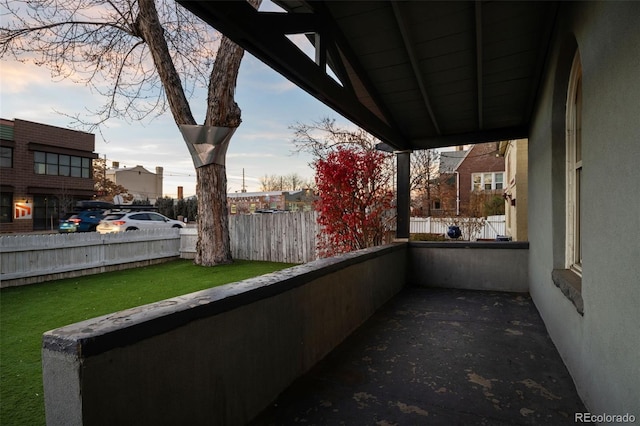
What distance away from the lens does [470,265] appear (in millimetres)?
5941

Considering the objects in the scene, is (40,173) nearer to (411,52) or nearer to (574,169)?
(411,52)

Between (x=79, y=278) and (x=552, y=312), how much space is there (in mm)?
8825

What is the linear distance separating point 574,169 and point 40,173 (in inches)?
1020

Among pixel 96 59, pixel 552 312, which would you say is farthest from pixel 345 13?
pixel 96 59

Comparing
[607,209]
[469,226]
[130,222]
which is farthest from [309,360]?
[130,222]

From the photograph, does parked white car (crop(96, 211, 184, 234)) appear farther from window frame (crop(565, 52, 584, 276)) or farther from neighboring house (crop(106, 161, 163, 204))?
neighboring house (crop(106, 161, 163, 204))

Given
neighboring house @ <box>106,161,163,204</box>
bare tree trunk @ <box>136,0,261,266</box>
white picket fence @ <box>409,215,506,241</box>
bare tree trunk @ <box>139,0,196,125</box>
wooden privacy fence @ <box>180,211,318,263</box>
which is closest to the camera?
bare tree trunk @ <box>139,0,196,125</box>

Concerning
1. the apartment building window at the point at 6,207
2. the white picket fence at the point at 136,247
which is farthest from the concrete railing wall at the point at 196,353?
the apartment building window at the point at 6,207

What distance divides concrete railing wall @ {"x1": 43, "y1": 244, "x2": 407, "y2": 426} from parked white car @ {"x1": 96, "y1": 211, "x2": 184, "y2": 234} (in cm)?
1250

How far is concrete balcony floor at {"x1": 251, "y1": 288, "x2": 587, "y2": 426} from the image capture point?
7.27ft

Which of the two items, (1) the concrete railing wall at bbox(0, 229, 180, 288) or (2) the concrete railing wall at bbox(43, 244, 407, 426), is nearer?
(2) the concrete railing wall at bbox(43, 244, 407, 426)

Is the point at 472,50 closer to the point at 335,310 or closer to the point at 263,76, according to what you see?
the point at 335,310

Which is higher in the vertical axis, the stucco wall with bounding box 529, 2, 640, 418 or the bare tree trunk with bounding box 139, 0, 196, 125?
the bare tree trunk with bounding box 139, 0, 196, 125

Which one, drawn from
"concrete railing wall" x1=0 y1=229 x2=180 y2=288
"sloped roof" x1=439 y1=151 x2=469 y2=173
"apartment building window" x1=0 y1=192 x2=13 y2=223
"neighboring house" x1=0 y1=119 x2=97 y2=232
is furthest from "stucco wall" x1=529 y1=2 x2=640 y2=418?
"apartment building window" x1=0 y1=192 x2=13 y2=223
